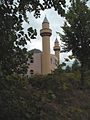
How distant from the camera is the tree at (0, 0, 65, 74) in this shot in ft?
11.8

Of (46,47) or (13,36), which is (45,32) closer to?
(46,47)

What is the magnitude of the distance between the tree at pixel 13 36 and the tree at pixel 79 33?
781cm

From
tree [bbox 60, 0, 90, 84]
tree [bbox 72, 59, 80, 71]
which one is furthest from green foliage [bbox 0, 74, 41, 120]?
tree [bbox 60, 0, 90, 84]

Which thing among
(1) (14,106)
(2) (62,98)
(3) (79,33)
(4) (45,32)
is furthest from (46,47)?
(1) (14,106)

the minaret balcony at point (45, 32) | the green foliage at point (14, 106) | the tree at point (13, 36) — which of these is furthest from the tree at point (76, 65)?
the minaret balcony at point (45, 32)

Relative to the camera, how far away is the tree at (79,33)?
11.5 meters

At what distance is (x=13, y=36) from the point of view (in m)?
3.61

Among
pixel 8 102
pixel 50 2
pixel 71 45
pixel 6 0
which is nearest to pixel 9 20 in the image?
pixel 6 0

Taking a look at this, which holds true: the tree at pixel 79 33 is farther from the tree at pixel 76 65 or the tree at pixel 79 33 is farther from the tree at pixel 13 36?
the tree at pixel 13 36

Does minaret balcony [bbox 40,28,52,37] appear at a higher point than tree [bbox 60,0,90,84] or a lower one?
higher

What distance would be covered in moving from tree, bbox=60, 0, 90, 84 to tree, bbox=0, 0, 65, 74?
7806 mm

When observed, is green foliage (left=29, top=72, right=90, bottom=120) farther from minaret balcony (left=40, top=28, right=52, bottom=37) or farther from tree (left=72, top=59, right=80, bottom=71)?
minaret balcony (left=40, top=28, right=52, bottom=37)

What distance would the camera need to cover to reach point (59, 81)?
37.2 ft

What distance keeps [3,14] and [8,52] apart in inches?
35.6
